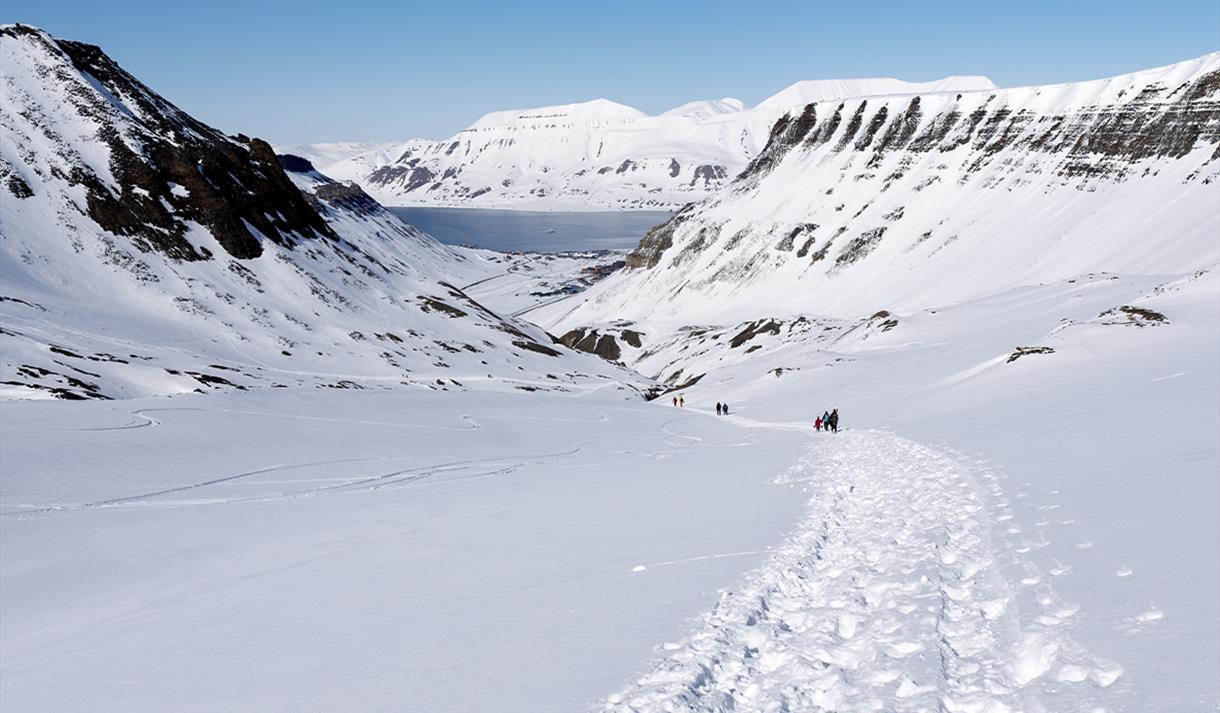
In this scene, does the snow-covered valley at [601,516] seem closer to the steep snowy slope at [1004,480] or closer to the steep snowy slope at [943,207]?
the steep snowy slope at [1004,480]

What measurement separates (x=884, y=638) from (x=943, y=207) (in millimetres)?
136693

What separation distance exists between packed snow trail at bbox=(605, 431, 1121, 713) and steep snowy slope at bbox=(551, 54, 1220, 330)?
80468mm

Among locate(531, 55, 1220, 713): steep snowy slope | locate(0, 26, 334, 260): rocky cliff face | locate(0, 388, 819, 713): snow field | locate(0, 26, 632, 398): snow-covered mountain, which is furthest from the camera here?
locate(0, 26, 334, 260): rocky cliff face

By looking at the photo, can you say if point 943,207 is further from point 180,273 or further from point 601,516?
point 601,516

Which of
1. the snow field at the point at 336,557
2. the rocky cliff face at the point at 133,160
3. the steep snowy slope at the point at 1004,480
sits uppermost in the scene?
the rocky cliff face at the point at 133,160

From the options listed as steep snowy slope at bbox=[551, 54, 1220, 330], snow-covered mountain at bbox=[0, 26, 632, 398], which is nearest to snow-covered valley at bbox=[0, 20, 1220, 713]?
snow-covered mountain at bbox=[0, 26, 632, 398]

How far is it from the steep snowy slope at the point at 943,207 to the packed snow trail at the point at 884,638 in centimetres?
8047

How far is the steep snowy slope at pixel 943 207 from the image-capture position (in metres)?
104

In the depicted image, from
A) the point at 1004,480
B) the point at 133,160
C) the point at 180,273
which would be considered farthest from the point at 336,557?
the point at 133,160

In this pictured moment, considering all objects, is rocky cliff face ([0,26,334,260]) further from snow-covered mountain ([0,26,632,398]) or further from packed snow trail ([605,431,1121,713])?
packed snow trail ([605,431,1121,713])

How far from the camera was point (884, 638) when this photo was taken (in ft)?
27.9

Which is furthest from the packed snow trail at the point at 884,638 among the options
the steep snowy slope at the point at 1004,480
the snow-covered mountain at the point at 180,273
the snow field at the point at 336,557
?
the snow-covered mountain at the point at 180,273

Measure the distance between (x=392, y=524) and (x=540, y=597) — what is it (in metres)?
7.85

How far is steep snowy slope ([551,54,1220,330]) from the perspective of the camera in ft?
340
